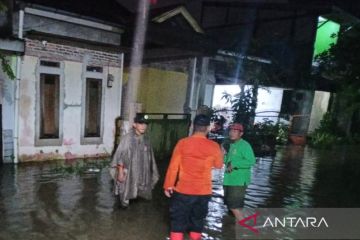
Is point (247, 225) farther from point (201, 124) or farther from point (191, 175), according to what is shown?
point (201, 124)

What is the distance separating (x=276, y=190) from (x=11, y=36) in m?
7.62

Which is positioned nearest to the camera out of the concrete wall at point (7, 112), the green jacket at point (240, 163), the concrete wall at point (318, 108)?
the green jacket at point (240, 163)

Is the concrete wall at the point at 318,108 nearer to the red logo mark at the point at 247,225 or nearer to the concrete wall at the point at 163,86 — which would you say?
the concrete wall at the point at 163,86

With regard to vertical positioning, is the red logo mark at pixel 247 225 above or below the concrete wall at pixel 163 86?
below

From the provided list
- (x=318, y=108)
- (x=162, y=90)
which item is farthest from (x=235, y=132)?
(x=318, y=108)

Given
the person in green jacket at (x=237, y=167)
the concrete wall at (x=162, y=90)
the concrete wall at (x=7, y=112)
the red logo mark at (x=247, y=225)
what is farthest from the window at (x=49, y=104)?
the red logo mark at (x=247, y=225)

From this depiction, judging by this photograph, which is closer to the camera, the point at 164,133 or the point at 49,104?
the point at 49,104

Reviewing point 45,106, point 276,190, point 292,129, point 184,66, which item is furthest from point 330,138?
point 45,106

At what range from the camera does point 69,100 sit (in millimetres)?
10734

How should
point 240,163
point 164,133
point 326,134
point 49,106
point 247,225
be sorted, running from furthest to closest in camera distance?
point 326,134
point 164,133
point 49,106
point 247,225
point 240,163

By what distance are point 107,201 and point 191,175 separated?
9.86ft

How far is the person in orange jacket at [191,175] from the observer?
15.6ft

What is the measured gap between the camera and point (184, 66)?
1591cm

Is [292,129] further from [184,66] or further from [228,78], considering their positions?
[184,66]
